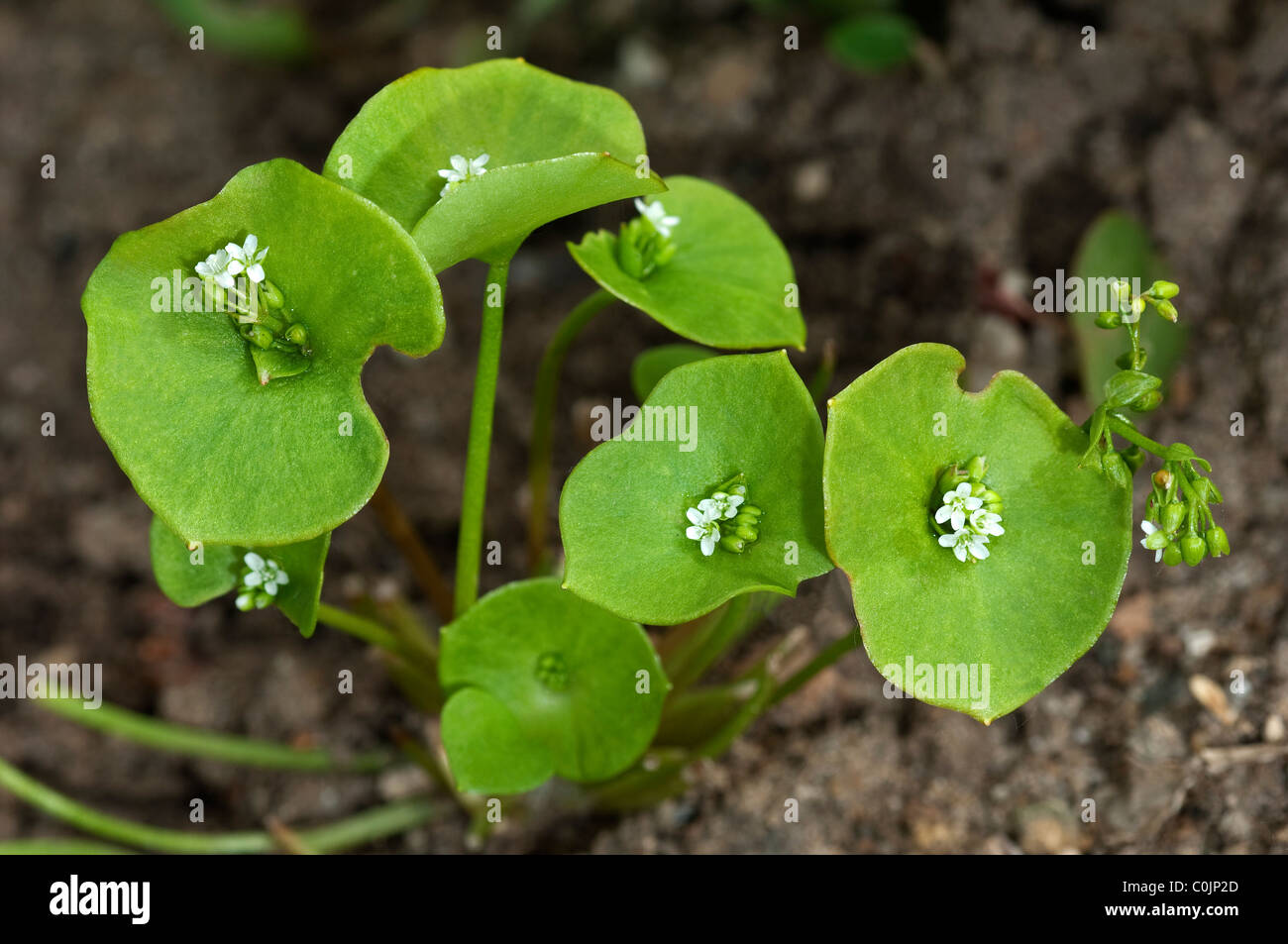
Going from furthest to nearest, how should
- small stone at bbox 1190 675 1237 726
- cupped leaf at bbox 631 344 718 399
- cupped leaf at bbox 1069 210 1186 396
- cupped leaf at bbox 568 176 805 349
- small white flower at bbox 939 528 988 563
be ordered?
cupped leaf at bbox 1069 210 1186 396
small stone at bbox 1190 675 1237 726
cupped leaf at bbox 631 344 718 399
cupped leaf at bbox 568 176 805 349
small white flower at bbox 939 528 988 563

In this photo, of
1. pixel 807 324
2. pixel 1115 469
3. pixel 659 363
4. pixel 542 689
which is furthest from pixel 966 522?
pixel 807 324

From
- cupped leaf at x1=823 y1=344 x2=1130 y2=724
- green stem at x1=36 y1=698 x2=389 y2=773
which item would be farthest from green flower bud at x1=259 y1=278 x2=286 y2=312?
green stem at x1=36 y1=698 x2=389 y2=773

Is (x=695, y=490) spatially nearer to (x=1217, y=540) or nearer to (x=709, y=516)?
(x=709, y=516)

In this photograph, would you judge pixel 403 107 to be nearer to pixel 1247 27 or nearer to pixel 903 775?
pixel 903 775

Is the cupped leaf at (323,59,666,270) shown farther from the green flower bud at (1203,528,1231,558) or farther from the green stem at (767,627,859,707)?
the green flower bud at (1203,528,1231,558)

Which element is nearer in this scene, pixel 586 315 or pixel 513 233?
pixel 513 233
